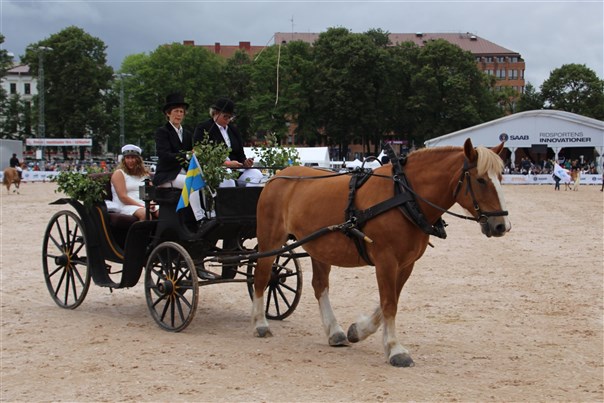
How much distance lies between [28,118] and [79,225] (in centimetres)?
7839

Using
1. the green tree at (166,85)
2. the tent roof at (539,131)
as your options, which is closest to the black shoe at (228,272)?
the tent roof at (539,131)

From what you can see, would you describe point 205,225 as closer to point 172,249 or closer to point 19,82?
point 172,249

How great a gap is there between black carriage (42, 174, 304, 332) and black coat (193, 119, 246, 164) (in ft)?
2.57

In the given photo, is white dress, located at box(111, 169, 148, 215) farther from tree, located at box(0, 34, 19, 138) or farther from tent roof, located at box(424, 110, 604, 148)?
tree, located at box(0, 34, 19, 138)

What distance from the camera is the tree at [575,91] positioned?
271 ft

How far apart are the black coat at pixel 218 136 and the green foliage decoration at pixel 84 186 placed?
1.70 meters

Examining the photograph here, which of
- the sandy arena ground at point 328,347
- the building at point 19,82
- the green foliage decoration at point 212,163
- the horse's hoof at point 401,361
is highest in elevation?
the building at point 19,82

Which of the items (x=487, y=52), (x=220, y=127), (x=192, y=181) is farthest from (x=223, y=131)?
(x=487, y=52)

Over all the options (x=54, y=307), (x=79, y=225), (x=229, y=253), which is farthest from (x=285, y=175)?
(x=54, y=307)

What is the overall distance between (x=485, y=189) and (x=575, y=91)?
85.7 metres

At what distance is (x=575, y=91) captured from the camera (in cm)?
8456

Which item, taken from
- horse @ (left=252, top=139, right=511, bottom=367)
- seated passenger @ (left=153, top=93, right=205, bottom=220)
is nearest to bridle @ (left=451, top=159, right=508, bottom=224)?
horse @ (left=252, top=139, right=511, bottom=367)

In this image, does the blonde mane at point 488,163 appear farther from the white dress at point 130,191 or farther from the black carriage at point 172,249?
the white dress at point 130,191

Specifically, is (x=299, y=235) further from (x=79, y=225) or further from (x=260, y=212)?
(x=79, y=225)
